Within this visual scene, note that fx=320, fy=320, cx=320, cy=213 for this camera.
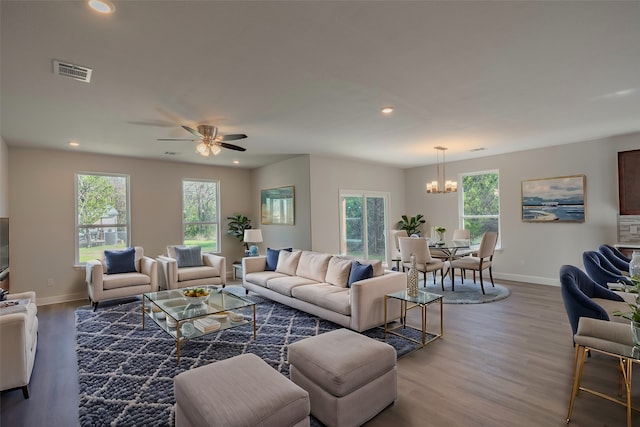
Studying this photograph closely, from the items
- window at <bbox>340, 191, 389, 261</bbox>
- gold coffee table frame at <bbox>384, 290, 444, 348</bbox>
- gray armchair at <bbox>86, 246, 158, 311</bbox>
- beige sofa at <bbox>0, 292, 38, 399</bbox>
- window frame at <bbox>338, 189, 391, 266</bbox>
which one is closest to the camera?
beige sofa at <bbox>0, 292, 38, 399</bbox>

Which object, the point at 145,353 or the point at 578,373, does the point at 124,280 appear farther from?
the point at 578,373

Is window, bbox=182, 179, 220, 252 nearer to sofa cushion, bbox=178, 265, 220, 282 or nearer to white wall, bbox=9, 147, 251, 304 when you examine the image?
white wall, bbox=9, 147, 251, 304

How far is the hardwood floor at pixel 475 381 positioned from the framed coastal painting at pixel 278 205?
3.69 meters

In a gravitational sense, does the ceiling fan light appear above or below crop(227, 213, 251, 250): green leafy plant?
above

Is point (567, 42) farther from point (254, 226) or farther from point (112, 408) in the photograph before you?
point (254, 226)

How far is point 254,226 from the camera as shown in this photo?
7.80 m

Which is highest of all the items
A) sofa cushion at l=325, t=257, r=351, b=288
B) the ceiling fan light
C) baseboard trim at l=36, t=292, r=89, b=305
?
the ceiling fan light

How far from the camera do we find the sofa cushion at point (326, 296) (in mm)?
3697

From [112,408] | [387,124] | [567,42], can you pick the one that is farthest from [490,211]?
[112,408]

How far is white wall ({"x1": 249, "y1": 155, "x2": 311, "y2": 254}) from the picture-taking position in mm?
6223

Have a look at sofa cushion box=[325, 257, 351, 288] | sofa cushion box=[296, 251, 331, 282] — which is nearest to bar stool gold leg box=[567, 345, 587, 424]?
sofa cushion box=[325, 257, 351, 288]

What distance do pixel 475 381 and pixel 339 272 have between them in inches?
80.8

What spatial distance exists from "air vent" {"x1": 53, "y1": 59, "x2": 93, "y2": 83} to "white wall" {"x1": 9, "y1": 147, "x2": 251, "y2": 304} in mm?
3752

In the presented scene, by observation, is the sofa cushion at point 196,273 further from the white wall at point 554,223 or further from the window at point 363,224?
the white wall at point 554,223
